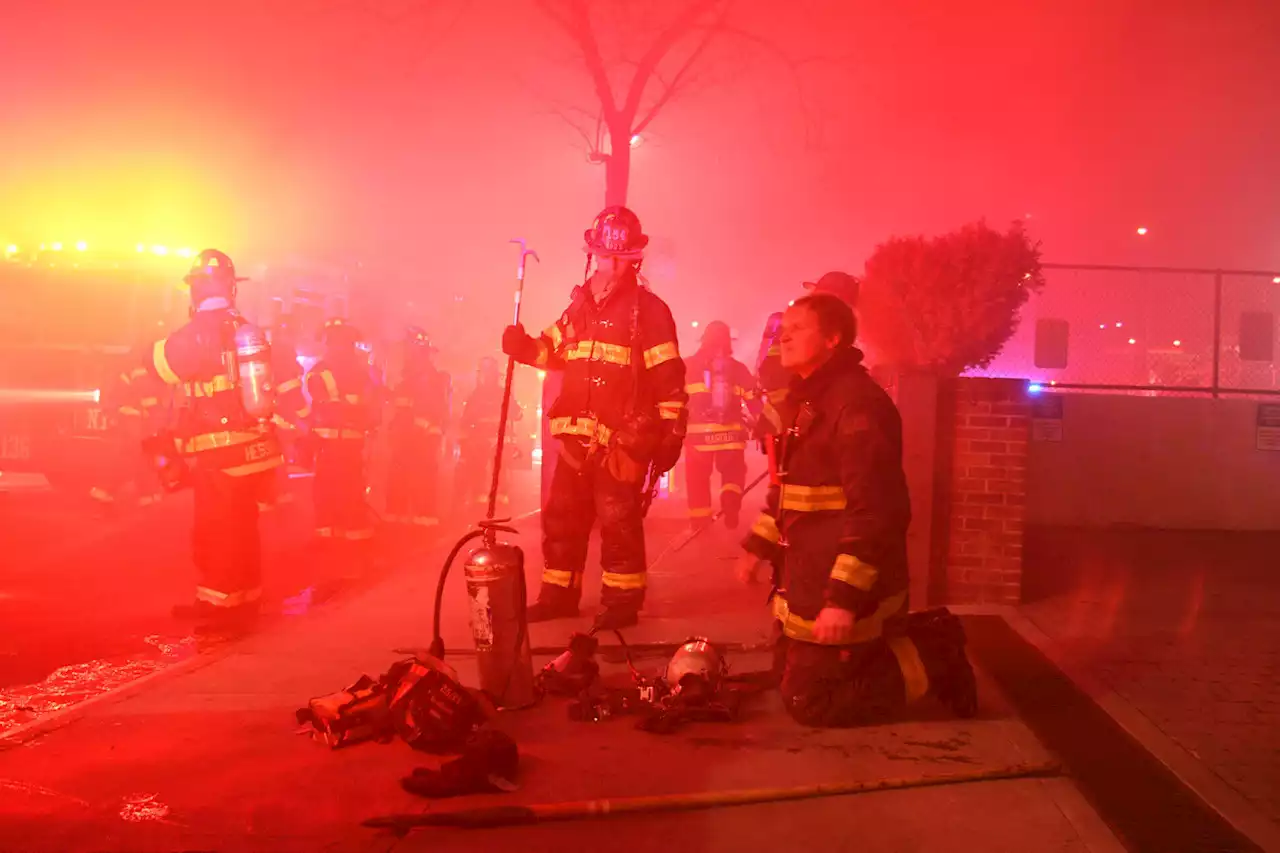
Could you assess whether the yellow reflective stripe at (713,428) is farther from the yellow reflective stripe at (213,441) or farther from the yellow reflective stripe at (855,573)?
the yellow reflective stripe at (855,573)

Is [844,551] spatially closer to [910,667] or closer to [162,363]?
[910,667]

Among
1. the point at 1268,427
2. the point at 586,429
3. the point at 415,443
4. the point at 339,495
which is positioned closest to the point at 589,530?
the point at 586,429

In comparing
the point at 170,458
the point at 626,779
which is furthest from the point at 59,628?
the point at 626,779

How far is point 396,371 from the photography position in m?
17.5

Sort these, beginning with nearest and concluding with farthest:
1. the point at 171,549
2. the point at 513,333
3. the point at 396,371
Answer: the point at 513,333 < the point at 171,549 < the point at 396,371

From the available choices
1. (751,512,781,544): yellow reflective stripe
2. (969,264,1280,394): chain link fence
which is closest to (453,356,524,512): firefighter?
(969,264,1280,394): chain link fence

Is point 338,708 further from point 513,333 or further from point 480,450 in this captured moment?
point 480,450

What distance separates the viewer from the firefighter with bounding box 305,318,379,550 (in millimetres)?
10367

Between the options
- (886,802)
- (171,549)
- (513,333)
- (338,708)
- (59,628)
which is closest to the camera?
(886,802)

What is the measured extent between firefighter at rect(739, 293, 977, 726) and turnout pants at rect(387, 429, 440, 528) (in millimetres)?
7816

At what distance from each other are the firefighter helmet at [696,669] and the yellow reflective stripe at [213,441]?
11.8 ft

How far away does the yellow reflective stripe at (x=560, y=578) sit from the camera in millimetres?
6207

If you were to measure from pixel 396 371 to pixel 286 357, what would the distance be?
20.8ft

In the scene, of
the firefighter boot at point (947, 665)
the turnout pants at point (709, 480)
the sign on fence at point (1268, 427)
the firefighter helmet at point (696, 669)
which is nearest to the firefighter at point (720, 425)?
the turnout pants at point (709, 480)
